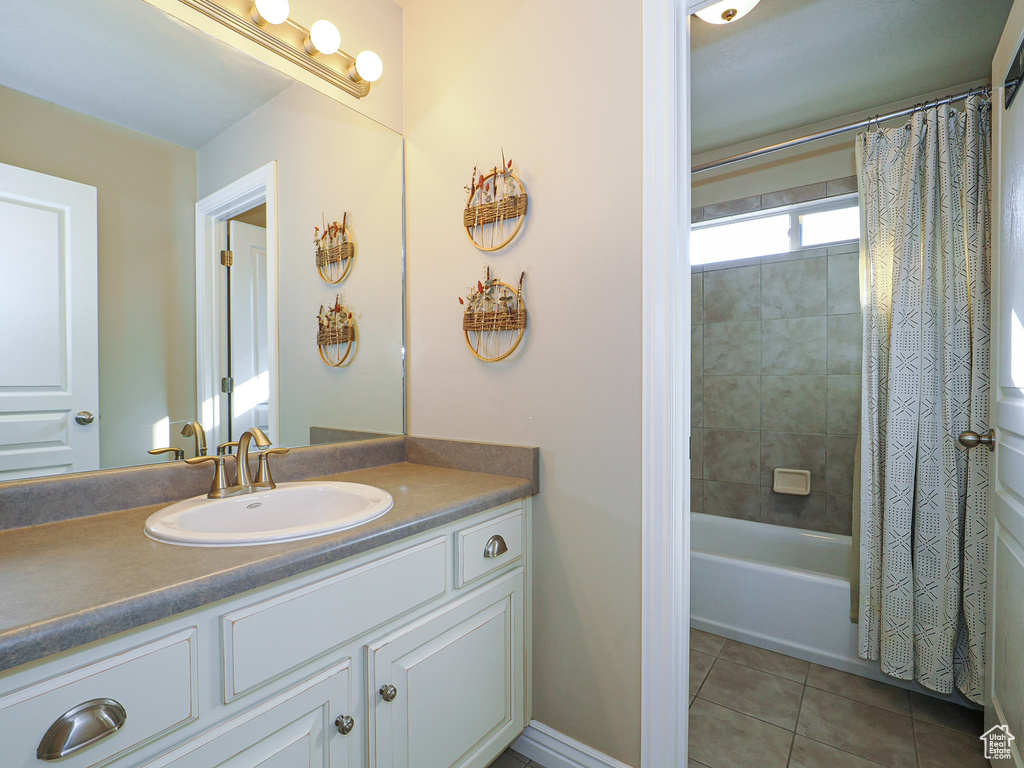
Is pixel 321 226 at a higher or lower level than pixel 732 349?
higher

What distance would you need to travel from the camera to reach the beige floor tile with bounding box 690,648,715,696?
1843 millimetres

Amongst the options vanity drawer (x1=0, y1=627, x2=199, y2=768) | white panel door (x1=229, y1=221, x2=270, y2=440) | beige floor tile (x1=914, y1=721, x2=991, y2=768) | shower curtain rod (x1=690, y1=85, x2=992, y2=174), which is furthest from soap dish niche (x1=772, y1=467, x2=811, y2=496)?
vanity drawer (x1=0, y1=627, x2=199, y2=768)

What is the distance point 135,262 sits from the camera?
1.16 meters

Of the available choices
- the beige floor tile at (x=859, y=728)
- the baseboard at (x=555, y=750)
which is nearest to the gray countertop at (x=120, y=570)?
the baseboard at (x=555, y=750)

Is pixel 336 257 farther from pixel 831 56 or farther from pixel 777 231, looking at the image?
pixel 777 231

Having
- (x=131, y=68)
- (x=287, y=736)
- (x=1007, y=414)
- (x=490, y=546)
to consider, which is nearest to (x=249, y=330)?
A: (x=131, y=68)

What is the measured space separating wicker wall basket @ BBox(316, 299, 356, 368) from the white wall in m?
0.02

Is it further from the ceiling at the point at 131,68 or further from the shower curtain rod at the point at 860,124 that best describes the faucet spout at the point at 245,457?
the shower curtain rod at the point at 860,124

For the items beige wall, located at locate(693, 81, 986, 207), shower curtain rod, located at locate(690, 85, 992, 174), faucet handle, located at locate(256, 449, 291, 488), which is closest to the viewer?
faucet handle, located at locate(256, 449, 291, 488)

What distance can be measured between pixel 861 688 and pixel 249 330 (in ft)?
7.83

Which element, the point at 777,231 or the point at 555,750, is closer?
the point at 555,750

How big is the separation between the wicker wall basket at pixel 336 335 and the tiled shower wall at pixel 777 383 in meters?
2.04

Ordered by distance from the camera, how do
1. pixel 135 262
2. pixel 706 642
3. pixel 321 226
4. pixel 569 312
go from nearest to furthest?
1. pixel 135 262
2. pixel 569 312
3. pixel 321 226
4. pixel 706 642

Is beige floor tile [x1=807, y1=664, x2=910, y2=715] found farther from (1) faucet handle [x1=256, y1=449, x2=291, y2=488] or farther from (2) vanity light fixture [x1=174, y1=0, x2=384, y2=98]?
(2) vanity light fixture [x1=174, y1=0, x2=384, y2=98]
